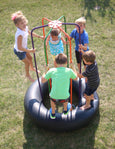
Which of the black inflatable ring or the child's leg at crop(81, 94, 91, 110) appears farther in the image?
the child's leg at crop(81, 94, 91, 110)

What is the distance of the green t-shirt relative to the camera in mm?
2943

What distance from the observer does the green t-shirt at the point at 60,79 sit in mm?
2943

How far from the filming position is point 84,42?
411 centimetres

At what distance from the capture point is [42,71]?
17.5ft

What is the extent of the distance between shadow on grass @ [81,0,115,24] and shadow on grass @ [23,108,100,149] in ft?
17.5

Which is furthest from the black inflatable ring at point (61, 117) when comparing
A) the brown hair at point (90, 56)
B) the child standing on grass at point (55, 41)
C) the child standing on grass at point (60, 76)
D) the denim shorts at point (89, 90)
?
the child standing on grass at point (55, 41)

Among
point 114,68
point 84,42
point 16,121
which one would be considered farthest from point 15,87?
point 114,68

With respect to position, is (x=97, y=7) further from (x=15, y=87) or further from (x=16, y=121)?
(x=16, y=121)

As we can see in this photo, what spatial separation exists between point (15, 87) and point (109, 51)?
10.8 ft

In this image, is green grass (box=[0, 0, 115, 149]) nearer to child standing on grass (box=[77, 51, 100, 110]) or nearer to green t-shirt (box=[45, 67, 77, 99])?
child standing on grass (box=[77, 51, 100, 110])

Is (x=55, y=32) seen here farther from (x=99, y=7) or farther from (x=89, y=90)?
(x=99, y=7)

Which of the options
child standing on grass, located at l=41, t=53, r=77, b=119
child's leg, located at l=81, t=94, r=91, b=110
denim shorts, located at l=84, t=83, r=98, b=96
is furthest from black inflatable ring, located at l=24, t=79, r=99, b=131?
child standing on grass, located at l=41, t=53, r=77, b=119

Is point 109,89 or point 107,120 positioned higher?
point 109,89

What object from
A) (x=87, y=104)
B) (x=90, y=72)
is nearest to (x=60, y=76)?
(x=90, y=72)
